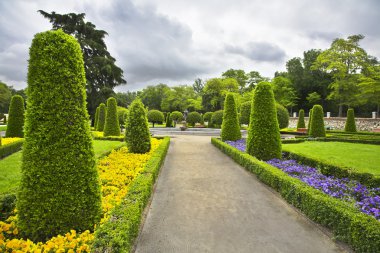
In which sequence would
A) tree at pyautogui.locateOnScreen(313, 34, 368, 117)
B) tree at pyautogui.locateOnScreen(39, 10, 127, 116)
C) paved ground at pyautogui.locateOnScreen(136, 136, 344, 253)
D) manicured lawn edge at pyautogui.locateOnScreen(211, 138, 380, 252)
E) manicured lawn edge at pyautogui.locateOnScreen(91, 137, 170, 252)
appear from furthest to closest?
tree at pyautogui.locateOnScreen(313, 34, 368, 117) < tree at pyautogui.locateOnScreen(39, 10, 127, 116) < paved ground at pyautogui.locateOnScreen(136, 136, 344, 253) < manicured lawn edge at pyautogui.locateOnScreen(211, 138, 380, 252) < manicured lawn edge at pyautogui.locateOnScreen(91, 137, 170, 252)

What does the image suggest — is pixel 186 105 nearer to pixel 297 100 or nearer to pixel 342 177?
pixel 297 100

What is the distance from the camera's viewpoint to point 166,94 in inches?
2297

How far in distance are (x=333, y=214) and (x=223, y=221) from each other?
5.72 feet

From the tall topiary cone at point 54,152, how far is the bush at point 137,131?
265 inches

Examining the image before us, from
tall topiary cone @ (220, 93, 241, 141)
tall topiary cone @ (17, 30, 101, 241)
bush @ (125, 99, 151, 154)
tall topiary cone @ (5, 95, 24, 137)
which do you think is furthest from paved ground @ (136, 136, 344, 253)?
tall topiary cone @ (5, 95, 24, 137)

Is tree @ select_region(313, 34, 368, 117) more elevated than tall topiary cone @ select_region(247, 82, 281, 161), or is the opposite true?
tree @ select_region(313, 34, 368, 117)

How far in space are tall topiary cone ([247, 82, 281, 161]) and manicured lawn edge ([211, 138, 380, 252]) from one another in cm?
290

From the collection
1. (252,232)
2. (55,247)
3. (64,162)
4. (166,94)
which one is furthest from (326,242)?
(166,94)

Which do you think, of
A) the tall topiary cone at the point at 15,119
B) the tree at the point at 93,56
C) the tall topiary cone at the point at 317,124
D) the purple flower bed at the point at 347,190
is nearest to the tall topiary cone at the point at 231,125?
the tall topiary cone at the point at 317,124

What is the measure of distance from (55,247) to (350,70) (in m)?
43.2

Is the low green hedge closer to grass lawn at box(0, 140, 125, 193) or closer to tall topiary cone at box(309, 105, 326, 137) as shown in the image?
grass lawn at box(0, 140, 125, 193)

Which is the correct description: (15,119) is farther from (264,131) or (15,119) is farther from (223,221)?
(223,221)

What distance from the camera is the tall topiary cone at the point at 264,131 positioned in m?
9.42

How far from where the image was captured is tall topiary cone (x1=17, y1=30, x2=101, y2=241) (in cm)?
334
